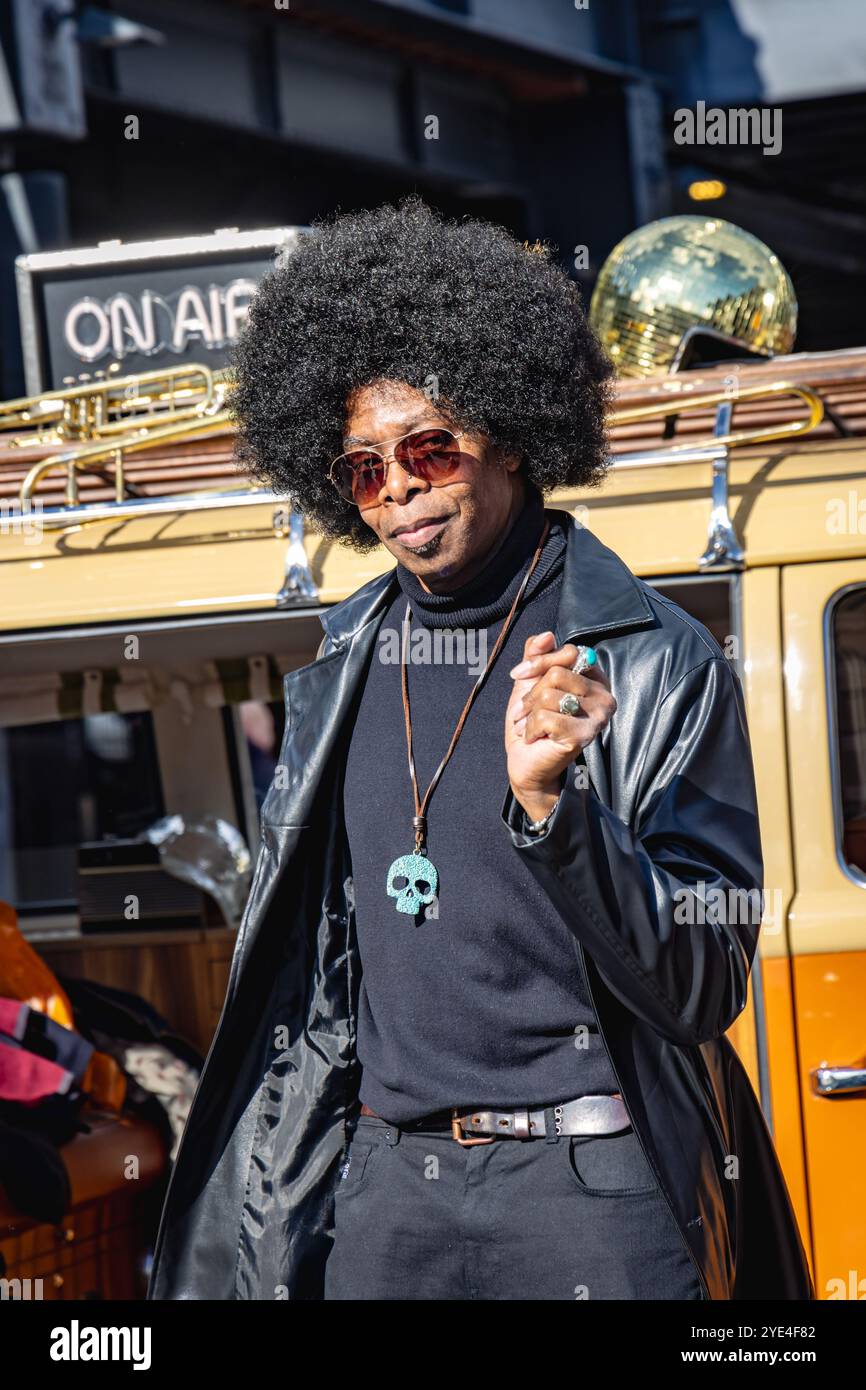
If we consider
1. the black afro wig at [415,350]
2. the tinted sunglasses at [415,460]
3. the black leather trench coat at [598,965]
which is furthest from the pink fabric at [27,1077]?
the tinted sunglasses at [415,460]

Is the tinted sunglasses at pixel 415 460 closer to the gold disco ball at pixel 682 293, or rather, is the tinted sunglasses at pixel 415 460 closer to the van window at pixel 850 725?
the van window at pixel 850 725

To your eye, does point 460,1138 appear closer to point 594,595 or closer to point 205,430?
point 594,595

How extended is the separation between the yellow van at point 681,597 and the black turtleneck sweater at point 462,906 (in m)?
0.95

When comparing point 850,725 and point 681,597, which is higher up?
point 681,597

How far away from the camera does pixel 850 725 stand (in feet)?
10.3

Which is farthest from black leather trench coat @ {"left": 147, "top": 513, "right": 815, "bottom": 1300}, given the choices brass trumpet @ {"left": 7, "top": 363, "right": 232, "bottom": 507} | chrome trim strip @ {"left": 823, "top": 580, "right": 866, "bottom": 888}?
brass trumpet @ {"left": 7, "top": 363, "right": 232, "bottom": 507}

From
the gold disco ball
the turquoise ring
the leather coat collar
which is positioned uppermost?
the gold disco ball

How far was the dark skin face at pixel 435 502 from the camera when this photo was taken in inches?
83.2

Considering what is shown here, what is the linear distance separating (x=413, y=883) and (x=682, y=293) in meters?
2.28

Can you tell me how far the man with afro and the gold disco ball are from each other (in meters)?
1.42

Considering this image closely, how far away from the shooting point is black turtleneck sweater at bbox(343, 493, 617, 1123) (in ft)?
6.55

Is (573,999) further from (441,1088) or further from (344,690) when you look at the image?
(344,690)

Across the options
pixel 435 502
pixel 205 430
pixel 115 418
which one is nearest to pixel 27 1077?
pixel 205 430

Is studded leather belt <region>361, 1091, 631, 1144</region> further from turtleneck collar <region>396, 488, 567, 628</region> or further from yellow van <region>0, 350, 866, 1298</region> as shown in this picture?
yellow van <region>0, 350, 866, 1298</region>
